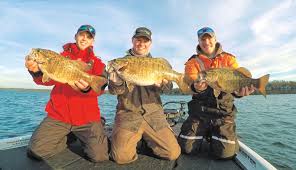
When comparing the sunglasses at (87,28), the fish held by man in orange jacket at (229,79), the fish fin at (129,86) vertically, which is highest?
the sunglasses at (87,28)

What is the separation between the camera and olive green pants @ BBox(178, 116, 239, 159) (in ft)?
17.9

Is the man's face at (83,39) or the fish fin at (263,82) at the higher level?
the man's face at (83,39)

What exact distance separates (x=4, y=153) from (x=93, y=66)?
256cm

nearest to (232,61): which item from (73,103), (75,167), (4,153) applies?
(73,103)

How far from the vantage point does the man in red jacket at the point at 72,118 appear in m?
5.38

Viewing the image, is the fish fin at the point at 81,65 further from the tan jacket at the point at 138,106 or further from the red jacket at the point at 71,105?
the tan jacket at the point at 138,106

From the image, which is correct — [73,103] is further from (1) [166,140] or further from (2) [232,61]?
(2) [232,61]

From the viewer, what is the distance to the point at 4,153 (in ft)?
18.2

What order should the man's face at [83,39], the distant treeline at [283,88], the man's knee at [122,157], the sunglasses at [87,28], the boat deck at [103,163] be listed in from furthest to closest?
the distant treeline at [283,88] < the man's face at [83,39] < the sunglasses at [87,28] < the man's knee at [122,157] < the boat deck at [103,163]

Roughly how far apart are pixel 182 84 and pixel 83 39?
8.11 ft

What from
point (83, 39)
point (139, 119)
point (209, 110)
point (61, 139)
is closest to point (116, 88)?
point (139, 119)

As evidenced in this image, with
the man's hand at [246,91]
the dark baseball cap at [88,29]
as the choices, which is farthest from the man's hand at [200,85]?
the dark baseball cap at [88,29]

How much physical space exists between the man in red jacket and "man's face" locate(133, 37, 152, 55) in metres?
0.92

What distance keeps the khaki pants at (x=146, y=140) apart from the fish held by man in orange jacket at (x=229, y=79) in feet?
4.43
